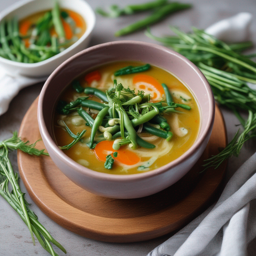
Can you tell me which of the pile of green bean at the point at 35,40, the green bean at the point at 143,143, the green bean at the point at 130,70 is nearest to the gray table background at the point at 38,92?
the pile of green bean at the point at 35,40

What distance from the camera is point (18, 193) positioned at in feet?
6.58

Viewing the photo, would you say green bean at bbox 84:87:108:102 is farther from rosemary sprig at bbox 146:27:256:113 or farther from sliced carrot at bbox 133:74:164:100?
rosemary sprig at bbox 146:27:256:113

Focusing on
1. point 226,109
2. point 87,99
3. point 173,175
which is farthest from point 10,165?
point 226,109

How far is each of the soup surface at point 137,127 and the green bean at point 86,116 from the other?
0.04m

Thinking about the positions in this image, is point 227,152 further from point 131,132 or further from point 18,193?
point 18,193

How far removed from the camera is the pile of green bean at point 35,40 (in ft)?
9.75

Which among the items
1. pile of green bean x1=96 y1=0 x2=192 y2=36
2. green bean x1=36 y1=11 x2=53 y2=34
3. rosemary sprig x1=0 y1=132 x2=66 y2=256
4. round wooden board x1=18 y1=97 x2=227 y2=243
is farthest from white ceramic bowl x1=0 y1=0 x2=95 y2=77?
round wooden board x1=18 y1=97 x2=227 y2=243

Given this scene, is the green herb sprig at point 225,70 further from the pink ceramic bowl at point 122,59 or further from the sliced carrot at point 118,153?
the sliced carrot at point 118,153

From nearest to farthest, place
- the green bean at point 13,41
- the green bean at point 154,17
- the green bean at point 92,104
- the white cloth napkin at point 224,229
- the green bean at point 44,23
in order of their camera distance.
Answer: the white cloth napkin at point 224,229 → the green bean at point 92,104 → the green bean at point 13,41 → the green bean at point 44,23 → the green bean at point 154,17

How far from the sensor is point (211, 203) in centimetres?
207

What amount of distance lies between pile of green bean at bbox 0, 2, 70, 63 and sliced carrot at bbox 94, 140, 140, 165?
1382 mm

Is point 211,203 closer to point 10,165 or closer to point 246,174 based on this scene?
point 246,174

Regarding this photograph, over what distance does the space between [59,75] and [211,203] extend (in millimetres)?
1368

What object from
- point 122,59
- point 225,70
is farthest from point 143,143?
point 225,70
